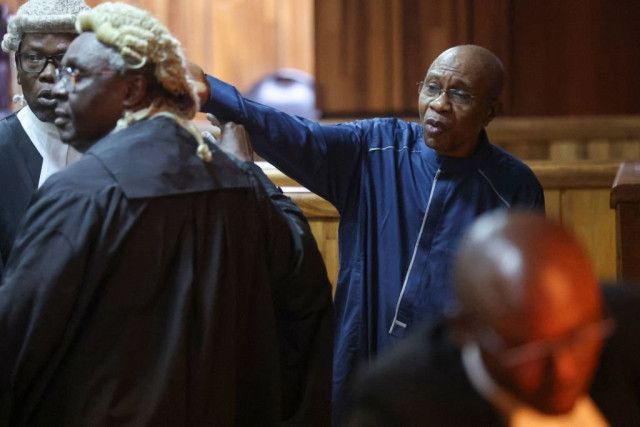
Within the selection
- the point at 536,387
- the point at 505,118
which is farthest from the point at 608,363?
the point at 505,118

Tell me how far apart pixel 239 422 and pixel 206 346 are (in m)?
0.28

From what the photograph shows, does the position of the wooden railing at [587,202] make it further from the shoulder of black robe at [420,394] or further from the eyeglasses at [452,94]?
the shoulder of black robe at [420,394]

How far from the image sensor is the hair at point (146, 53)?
6.92 feet

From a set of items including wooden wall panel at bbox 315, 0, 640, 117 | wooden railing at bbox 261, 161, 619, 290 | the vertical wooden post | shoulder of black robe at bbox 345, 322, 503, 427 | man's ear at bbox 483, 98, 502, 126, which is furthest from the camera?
wooden wall panel at bbox 315, 0, 640, 117

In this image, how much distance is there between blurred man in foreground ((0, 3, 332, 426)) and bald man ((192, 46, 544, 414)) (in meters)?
0.57

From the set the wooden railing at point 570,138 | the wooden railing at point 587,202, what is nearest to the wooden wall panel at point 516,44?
the wooden railing at point 570,138

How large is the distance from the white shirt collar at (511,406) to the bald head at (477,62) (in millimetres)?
1881

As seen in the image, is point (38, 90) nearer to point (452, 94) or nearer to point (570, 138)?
point (452, 94)

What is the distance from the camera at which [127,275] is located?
200cm

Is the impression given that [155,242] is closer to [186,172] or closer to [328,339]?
[186,172]

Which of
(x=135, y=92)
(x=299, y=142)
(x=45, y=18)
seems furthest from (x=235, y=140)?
(x=45, y=18)

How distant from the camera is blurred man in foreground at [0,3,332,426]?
6.43 feet

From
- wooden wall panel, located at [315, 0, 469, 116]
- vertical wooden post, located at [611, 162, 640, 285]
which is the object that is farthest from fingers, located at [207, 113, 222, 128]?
wooden wall panel, located at [315, 0, 469, 116]

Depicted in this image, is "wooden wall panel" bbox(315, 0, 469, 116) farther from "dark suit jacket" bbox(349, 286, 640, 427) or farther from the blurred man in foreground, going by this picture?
"dark suit jacket" bbox(349, 286, 640, 427)
